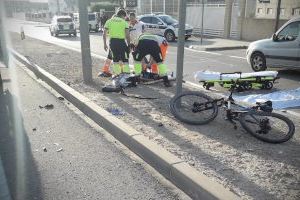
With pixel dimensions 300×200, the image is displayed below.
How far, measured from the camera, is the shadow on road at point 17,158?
13.2 ft

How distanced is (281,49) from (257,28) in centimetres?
1293

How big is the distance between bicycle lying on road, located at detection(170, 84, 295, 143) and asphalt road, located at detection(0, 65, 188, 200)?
150cm

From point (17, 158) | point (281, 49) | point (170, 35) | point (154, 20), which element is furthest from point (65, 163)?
point (154, 20)

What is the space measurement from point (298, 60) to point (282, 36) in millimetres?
1013

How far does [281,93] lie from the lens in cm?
838

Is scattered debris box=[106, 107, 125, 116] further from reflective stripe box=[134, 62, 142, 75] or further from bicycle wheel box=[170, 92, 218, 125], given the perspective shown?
reflective stripe box=[134, 62, 142, 75]

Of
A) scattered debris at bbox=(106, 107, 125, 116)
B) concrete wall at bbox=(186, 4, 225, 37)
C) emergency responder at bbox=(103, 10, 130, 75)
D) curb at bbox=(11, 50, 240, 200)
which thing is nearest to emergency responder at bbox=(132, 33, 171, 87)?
emergency responder at bbox=(103, 10, 130, 75)

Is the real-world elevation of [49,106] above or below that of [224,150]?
below

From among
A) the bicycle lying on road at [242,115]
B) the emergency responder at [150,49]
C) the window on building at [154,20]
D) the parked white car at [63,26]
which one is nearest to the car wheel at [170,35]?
the window on building at [154,20]

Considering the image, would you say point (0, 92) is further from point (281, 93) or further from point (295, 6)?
point (295, 6)

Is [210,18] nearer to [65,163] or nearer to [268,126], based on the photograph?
[268,126]

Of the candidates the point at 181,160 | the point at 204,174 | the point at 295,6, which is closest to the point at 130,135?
the point at 181,160

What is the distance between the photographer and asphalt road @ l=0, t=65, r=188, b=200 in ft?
13.1

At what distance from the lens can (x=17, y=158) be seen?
16.0 ft
